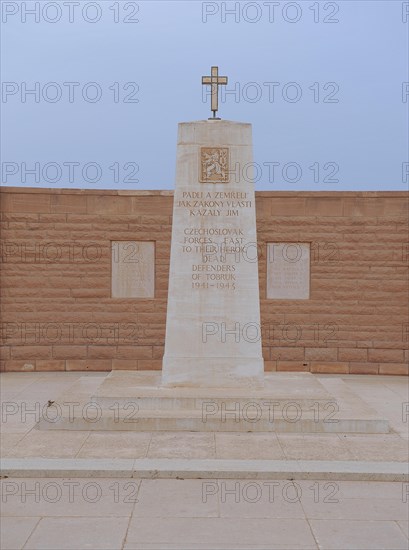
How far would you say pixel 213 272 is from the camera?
830 cm

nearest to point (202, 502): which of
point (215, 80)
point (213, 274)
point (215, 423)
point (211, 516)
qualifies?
point (211, 516)

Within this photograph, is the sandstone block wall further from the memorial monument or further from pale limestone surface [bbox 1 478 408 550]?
pale limestone surface [bbox 1 478 408 550]

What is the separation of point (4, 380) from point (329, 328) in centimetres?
533

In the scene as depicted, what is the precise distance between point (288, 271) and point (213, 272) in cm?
372

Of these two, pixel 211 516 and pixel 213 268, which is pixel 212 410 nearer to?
pixel 213 268

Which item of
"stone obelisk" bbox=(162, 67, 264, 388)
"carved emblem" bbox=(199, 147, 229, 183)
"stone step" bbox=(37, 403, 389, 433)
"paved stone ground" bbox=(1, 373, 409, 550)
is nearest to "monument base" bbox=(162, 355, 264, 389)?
"stone obelisk" bbox=(162, 67, 264, 388)

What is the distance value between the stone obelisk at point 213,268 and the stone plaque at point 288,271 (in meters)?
3.53

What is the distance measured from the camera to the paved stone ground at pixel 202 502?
14.5ft

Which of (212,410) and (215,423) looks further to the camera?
(212,410)

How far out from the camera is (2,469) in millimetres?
5711

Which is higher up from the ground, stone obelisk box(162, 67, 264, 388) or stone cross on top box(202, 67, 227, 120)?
stone cross on top box(202, 67, 227, 120)

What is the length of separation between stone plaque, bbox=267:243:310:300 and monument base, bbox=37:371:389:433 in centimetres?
334

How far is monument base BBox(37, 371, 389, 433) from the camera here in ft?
23.4

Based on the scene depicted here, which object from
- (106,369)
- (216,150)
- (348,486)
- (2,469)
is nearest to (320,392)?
(348,486)
